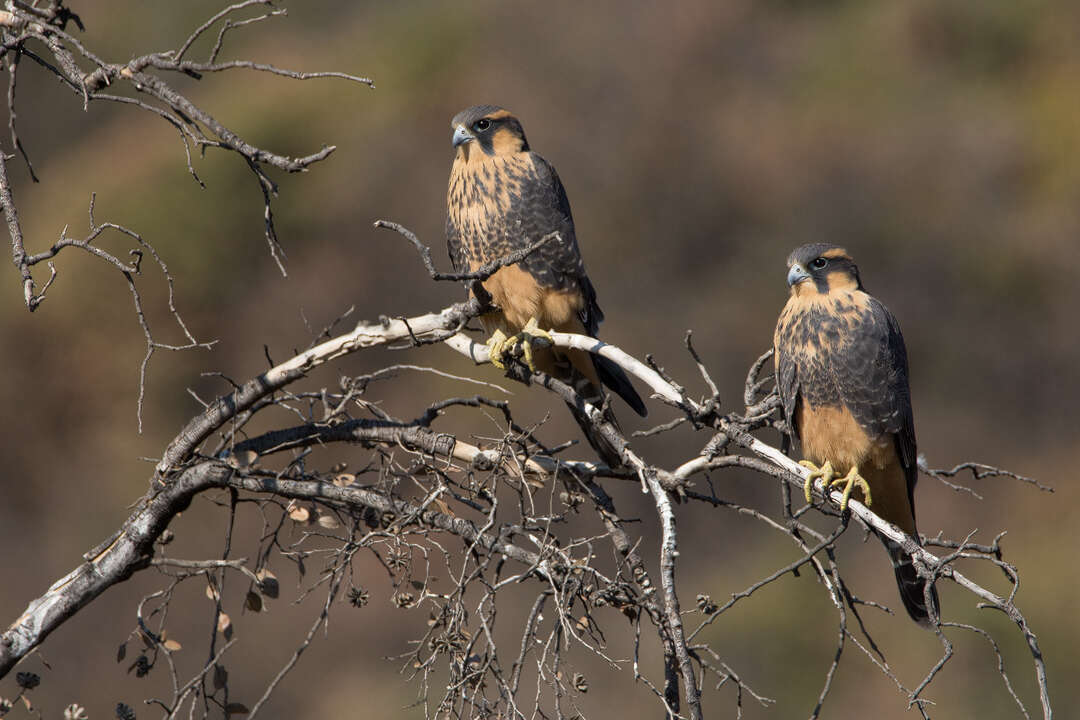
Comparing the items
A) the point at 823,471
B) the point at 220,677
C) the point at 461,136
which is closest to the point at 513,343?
the point at 461,136

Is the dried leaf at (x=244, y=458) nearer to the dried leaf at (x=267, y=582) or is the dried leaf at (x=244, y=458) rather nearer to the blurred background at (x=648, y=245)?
the dried leaf at (x=267, y=582)

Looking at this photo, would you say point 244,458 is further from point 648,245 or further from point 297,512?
point 648,245

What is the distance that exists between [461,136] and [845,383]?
62.9 inches

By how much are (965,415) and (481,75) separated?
7430mm

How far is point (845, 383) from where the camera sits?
3404mm

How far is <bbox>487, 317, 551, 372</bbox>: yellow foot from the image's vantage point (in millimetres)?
3406

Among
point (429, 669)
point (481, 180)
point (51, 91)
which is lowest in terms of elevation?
point (429, 669)

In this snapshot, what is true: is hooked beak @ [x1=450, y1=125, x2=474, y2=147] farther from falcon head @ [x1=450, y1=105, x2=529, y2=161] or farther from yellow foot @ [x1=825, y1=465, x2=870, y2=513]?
yellow foot @ [x1=825, y1=465, x2=870, y2=513]

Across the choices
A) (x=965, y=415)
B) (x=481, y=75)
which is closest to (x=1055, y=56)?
(x=965, y=415)

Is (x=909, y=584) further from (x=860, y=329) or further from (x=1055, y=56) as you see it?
(x=1055, y=56)

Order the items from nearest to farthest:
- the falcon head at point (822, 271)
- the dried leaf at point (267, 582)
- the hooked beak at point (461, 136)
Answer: the dried leaf at point (267, 582) → the falcon head at point (822, 271) → the hooked beak at point (461, 136)

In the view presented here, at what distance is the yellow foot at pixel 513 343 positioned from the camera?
3406 millimetres

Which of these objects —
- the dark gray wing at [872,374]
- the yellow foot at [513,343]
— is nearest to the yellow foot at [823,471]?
the dark gray wing at [872,374]

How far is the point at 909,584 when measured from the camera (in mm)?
3471
